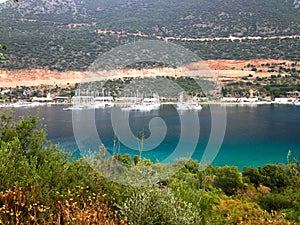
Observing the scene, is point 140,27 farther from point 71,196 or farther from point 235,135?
point 71,196

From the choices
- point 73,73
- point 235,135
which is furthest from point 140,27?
point 235,135

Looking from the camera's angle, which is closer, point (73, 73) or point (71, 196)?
point (71, 196)

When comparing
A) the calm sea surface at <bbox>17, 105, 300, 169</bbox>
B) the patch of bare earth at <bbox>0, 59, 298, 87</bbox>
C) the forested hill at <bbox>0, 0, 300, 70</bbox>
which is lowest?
the calm sea surface at <bbox>17, 105, 300, 169</bbox>

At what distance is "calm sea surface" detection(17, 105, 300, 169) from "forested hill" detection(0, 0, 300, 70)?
35.2ft

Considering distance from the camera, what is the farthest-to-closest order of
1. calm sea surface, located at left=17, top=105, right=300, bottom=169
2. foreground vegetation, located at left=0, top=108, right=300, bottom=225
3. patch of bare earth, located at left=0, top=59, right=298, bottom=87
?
patch of bare earth, located at left=0, top=59, right=298, bottom=87 < calm sea surface, located at left=17, top=105, right=300, bottom=169 < foreground vegetation, located at left=0, top=108, right=300, bottom=225

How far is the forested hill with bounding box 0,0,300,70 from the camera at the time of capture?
41406 mm

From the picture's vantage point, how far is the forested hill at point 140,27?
136ft

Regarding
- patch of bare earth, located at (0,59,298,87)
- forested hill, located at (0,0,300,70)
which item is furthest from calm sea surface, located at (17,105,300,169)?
forested hill, located at (0,0,300,70)

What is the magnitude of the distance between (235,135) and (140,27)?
30.4 metres

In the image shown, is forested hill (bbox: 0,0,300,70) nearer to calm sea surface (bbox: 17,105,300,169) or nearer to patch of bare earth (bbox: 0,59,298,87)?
patch of bare earth (bbox: 0,59,298,87)

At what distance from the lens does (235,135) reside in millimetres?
22297

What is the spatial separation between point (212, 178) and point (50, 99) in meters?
33.5

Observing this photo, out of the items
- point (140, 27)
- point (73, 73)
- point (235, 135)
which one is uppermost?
point (140, 27)

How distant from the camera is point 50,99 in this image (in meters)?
39.0
